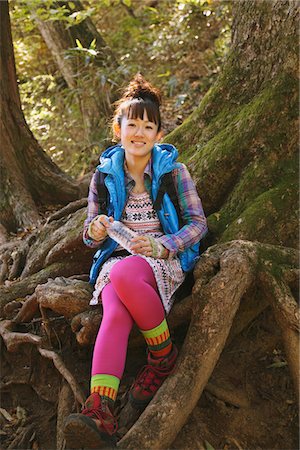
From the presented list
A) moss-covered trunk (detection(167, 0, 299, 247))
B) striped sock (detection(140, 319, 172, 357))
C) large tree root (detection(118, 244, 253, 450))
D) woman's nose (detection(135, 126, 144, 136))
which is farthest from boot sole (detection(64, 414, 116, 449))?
woman's nose (detection(135, 126, 144, 136))

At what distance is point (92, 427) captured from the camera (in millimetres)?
2406

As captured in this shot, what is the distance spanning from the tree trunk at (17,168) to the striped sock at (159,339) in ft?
9.77

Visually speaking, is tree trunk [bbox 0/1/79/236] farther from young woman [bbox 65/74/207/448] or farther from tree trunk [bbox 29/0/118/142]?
tree trunk [bbox 29/0/118/142]

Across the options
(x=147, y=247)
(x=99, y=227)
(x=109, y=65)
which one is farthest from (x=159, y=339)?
(x=109, y=65)

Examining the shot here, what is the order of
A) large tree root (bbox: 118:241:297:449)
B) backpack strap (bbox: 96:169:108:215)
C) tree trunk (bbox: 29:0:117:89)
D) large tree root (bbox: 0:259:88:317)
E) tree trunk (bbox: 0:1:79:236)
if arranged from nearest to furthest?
1. large tree root (bbox: 118:241:297:449)
2. backpack strap (bbox: 96:169:108:215)
3. large tree root (bbox: 0:259:88:317)
4. tree trunk (bbox: 0:1:79:236)
5. tree trunk (bbox: 29:0:117:89)

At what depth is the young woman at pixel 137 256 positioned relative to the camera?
8.65ft

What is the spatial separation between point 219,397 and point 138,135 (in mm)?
1726

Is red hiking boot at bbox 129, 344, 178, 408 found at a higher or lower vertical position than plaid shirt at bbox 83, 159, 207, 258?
lower

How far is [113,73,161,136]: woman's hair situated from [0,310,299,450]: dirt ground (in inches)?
57.4

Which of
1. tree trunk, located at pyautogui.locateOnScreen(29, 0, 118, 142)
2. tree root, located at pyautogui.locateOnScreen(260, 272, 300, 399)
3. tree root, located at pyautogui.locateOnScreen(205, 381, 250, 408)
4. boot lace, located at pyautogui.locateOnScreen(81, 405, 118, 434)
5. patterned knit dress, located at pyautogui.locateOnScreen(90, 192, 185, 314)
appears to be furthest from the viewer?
tree trunk, located at pyautogui.locateOnScreen(29, 0, 118, 142)

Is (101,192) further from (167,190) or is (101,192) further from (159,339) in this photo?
(159,339)

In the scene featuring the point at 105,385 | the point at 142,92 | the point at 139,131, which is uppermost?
the point at 142,92

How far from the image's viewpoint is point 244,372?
331 centimetres

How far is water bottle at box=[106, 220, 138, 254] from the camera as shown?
121 inches
